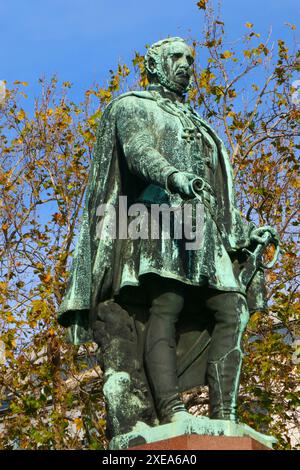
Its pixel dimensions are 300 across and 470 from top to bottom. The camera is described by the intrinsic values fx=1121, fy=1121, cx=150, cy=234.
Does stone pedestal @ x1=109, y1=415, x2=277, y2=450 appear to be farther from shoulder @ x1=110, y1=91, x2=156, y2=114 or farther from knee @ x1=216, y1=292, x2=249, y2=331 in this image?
shoulder @ x1=110, y1=91, x2=156, y2=114

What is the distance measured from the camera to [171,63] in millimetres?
7391

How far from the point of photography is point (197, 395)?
1491cm

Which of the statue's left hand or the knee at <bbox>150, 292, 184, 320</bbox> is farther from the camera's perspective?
the statue's left hand

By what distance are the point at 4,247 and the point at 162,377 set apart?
37.6 feet

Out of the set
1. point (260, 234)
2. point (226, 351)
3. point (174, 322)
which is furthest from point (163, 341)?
point (260, 234)

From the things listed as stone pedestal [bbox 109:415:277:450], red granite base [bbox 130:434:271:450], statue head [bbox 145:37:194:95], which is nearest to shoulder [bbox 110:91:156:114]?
statue head [bbox 145:37:194:95]

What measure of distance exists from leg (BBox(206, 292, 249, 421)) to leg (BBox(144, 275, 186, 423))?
0.72 ft

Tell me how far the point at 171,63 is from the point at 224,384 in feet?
7.12

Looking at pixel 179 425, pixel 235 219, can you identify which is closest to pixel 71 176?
pixel 235 219

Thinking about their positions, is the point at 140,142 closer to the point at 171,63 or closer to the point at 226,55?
the point at 171,63

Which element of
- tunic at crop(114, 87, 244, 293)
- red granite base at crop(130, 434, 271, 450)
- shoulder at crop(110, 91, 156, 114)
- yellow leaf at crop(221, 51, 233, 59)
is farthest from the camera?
yellow leaf at crop(221, 51, 233, 59)

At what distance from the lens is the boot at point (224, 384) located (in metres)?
6.56

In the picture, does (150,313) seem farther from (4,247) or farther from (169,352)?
(4,247)

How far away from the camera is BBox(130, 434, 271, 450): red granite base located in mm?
6047
